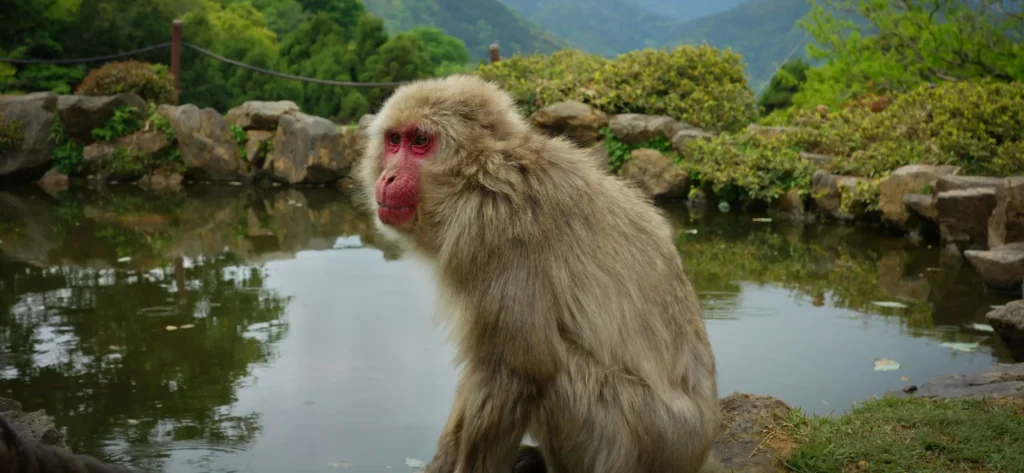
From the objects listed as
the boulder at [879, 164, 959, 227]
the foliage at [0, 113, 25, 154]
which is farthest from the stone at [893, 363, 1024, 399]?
the foliage at [0, 113, 25, 154]

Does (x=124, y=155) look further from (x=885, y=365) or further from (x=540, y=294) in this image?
(x=540, y=294)

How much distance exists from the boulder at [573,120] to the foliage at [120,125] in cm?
633

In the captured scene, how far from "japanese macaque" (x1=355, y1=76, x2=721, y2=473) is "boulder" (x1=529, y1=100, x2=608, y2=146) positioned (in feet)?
32.4

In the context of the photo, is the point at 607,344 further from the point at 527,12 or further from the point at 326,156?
the point at 527,12

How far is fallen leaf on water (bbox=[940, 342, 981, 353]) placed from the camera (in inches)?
222

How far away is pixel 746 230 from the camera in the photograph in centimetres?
→ 1016

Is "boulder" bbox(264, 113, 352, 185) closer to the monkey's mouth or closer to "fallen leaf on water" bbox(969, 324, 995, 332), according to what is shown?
"fallen leaf on water" bbox(969, 324, 995, 332)

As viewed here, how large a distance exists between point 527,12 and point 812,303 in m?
41.8

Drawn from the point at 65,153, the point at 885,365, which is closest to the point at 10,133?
the point at 65,153

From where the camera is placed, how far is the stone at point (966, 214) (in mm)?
7984

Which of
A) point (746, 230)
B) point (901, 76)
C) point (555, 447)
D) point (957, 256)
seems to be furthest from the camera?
point (901, 76)

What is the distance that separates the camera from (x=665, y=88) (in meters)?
13.5

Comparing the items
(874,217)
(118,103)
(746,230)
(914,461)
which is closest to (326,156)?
(118,103)

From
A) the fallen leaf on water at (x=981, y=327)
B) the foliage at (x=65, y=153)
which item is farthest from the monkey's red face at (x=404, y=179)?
the foliage at (x=65, y=153)
